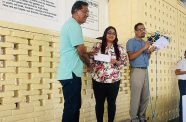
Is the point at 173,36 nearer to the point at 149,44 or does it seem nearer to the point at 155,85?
the point at 155,85

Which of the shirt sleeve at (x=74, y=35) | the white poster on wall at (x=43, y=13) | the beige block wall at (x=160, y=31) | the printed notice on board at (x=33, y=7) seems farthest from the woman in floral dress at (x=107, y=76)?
the beige block wall at (x=160, y=31)

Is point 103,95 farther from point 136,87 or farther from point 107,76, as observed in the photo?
point 136,87

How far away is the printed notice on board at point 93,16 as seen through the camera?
191 inches

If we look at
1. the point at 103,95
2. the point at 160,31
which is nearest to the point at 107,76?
the point at 103,95

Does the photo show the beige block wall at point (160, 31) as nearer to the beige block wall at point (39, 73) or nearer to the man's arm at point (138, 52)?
the beige block wall at point (39, 73)

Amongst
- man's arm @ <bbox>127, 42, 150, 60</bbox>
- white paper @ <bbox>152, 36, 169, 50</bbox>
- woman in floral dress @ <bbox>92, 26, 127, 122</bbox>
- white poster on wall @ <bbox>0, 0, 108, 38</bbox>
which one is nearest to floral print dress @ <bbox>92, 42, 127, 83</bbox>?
woman in floral dress @ <bbox>92, 26, 127, 122</bbox>

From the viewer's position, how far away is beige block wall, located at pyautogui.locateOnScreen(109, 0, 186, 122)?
17.7 ft

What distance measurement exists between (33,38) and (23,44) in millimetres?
154

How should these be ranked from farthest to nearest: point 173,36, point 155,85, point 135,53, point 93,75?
point 173,36, point 155,85, point 135,53, point 93,75

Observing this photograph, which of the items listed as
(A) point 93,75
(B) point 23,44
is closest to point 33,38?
→ (B) point 23,44

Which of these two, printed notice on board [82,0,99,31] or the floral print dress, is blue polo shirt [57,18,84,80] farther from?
printed notice on board [82,0,99,31]

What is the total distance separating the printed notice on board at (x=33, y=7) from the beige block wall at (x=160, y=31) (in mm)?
1679

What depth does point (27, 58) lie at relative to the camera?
3.30 meters

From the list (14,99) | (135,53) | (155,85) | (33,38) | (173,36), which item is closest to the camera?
(14,99)
